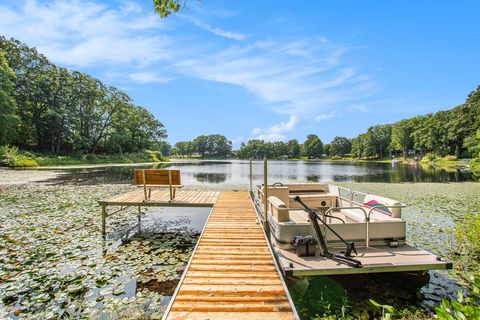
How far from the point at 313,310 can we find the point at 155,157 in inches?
2550

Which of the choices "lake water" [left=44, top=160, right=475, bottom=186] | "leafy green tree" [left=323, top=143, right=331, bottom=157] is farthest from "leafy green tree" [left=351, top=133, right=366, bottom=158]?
"lake water" [left=44, top=160, right=475, bottom=186]

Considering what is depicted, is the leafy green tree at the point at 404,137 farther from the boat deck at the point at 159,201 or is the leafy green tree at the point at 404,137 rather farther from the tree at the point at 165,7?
the tree at the point at 165,7

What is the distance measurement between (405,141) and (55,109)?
9166cm

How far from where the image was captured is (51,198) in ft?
42.8

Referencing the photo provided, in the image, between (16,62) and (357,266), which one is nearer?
(357,266)

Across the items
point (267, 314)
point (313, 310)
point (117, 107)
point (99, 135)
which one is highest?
point (117, 107)

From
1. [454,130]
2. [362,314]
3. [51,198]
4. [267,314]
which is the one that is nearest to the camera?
[267,314]

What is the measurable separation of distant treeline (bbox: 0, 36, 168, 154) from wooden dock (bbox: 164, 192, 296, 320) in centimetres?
3833

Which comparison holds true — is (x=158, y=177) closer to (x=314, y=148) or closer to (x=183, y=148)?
(x=314, y=148)

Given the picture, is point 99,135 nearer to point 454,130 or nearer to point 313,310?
point 313,310

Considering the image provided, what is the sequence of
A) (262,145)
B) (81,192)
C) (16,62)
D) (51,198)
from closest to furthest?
(51,198) → (81,192) → (16,62) → (262,145)

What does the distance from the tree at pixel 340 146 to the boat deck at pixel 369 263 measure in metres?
127

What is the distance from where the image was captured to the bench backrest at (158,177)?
9.02 meters

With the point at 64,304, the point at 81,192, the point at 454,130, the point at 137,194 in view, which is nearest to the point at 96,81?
the point at 81,192
